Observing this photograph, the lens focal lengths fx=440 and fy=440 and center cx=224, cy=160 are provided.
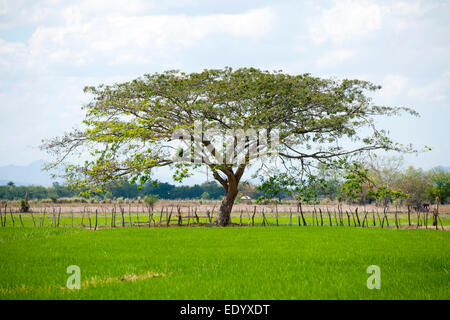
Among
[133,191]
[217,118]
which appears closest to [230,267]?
[217,118]

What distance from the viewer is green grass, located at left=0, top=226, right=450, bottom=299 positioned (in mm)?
8383

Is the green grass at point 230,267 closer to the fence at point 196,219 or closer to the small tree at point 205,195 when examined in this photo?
the fence at point 196,219

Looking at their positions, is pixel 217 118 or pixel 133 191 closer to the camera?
pixel 217 118

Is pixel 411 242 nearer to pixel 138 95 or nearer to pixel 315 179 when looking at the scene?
pixel 315 179

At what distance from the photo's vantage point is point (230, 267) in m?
11.2

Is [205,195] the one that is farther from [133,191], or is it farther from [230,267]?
[230,267]

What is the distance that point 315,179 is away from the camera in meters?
25.1

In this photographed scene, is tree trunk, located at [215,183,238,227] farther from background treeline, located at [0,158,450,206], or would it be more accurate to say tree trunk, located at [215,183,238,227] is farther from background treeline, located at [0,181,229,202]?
background treeline, located at [0,181,229,202]

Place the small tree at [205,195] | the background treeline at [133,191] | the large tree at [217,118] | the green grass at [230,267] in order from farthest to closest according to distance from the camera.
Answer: the small tree at [205,195] < the background treeline at [133,191] < the large tree at [217,118] < the green grass at [230,267]

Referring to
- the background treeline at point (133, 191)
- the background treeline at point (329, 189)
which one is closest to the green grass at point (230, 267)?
the background treeline at point (329, 189)

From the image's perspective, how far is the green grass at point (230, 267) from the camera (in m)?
8.38

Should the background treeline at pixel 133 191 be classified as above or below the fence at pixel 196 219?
above

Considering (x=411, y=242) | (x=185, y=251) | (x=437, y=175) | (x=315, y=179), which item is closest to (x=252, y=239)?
(x=185, y=251)
